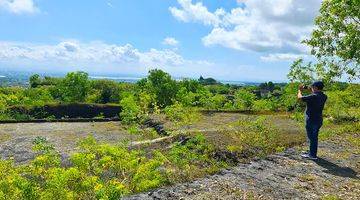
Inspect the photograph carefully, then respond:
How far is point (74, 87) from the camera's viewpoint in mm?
61719

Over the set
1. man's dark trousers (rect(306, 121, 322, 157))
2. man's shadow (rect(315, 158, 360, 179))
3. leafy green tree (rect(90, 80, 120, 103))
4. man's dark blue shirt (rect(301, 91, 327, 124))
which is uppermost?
man's dark blue shirt (rect(301, 91, 327, 124))

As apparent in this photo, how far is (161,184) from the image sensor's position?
37.6ft

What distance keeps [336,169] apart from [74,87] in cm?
5153

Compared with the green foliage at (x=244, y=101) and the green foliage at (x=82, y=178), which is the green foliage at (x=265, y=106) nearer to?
the green foliage at (x=244, y=101)

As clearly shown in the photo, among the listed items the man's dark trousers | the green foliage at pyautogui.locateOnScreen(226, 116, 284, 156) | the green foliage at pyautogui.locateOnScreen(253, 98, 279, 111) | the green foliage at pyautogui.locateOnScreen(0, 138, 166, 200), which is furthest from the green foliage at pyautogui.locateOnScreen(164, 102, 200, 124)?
the green foliage at pyautogui.locateOnScreen(0, 138, 166, 200)

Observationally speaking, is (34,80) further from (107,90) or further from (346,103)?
(346,103)

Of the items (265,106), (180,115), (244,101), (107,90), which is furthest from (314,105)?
(107,90)

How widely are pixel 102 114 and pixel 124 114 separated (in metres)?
12.0

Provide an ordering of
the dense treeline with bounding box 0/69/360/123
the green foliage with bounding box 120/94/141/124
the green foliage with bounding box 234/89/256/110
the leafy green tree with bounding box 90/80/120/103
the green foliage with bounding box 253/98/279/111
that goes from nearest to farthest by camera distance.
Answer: the green foliage with bounding box 120/94/141/124 → the dense treeline with bounding box 0/69/360/123 → the green foliage with bounding box 253/98/279/111 → the green foliage with bounding box 234/89/256/110 → the leafy green tree with bounding box 90/80/120/103

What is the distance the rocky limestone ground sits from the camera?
1019 cm

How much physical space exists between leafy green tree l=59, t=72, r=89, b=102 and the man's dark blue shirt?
162ft

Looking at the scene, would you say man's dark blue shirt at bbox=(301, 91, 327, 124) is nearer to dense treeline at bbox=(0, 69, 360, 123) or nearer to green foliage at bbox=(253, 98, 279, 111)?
dense treeline at bbox=(0, 69, 360, 123)

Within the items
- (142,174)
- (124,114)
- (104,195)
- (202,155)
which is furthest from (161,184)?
(124,114)

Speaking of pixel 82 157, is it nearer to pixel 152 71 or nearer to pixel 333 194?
pixel 333 194
